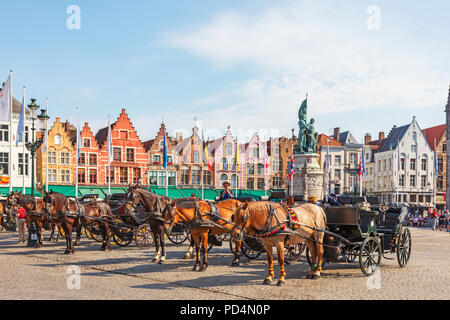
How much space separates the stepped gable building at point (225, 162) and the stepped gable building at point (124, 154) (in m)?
9.48

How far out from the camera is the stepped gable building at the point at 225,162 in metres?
58.1

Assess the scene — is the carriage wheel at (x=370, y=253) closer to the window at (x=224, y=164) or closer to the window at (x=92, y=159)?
the window at (x=92, y=159)

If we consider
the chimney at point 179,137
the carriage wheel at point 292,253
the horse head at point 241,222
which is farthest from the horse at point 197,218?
the chimney at point 179,137

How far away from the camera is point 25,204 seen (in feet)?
54.9

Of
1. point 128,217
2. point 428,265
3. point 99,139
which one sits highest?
point 99,139

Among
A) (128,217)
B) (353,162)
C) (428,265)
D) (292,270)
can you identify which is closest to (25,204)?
(128,217)

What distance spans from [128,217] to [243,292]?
8.44 m

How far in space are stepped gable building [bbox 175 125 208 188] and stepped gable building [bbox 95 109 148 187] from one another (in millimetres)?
4596

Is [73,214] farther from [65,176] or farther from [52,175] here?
[65,176]

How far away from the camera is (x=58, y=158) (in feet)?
159

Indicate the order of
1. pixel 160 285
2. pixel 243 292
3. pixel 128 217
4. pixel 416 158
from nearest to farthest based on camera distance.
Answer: pixel 243 292, pixel 160 285, pixel 128 217, pixel 416 158

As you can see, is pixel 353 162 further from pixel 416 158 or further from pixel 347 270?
pixel 347 270

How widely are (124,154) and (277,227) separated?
144 ft

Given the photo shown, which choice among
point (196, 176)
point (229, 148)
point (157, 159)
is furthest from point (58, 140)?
point (229, 148)
